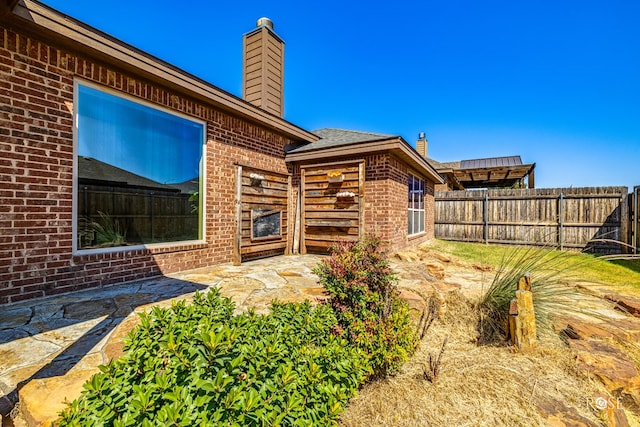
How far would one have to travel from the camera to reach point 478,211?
32.9 ft

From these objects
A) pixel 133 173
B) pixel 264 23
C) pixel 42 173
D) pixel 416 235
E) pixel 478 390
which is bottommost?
pixel 478 390

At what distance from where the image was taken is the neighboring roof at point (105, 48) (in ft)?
8.82

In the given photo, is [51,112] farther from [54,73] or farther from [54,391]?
[54,391]

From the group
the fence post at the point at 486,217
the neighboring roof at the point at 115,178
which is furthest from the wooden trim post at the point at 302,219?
the fence post at the point at 486,217

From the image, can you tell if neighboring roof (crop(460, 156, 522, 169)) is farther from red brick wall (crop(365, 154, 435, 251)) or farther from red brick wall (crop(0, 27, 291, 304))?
red brick wall (crop(0, 27, 291, 304))

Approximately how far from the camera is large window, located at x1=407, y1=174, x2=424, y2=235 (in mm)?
7688

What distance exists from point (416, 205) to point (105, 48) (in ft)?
25.0

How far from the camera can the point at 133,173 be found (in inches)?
169

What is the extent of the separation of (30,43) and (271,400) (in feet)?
14.0

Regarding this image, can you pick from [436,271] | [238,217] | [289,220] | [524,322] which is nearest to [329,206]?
[289,220]

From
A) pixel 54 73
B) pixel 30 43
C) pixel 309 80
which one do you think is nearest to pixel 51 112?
pixel 54 73

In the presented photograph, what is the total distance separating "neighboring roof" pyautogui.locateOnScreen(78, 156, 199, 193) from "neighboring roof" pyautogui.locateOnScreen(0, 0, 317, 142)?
1.28 metres

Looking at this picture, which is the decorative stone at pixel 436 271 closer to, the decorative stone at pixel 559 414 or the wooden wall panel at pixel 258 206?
the decorative stone at pixel 559 414

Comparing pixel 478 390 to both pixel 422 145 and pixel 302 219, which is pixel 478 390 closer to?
pixel 302 219
